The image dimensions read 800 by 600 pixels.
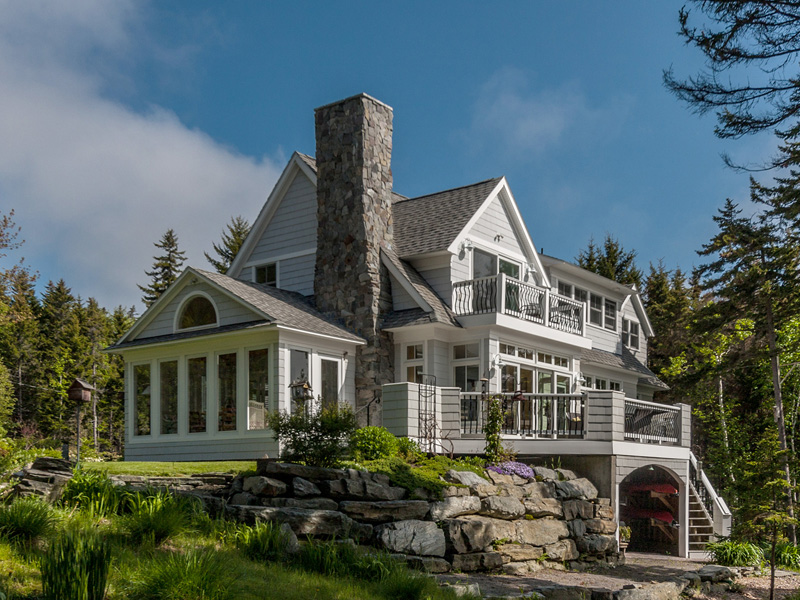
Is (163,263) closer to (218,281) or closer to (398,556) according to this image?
(218,281)

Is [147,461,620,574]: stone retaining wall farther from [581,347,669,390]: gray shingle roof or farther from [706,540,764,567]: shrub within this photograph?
[581,347,669,390]: gray shingle roof

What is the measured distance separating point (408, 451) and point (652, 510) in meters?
9.31

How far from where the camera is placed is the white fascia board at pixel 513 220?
72.2 ft

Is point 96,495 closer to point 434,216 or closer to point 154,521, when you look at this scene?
point 154,521

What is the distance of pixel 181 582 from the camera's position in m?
7.81

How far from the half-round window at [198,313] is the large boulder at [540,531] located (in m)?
8.64

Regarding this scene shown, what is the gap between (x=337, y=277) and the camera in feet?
69.1

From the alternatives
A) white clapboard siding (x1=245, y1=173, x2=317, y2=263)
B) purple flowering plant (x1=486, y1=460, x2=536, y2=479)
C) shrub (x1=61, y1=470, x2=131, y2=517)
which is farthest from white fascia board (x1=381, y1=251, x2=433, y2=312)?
shrub (x1=61, y1=470, x2=131, y2=517)

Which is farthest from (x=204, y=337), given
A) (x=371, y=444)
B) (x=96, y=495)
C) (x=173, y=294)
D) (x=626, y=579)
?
(x=626, y=579)

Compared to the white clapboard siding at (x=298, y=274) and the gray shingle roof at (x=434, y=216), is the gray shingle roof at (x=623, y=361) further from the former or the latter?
the white clapboard siding at (x=298, y=274)

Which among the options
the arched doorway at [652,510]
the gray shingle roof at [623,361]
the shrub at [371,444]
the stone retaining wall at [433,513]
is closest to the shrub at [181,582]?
the stone retaining wall at [433,513]

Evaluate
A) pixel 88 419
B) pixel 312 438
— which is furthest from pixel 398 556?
pixel 88 419

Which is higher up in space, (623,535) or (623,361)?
(623,361)

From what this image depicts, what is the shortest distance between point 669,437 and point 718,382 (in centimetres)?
1010
